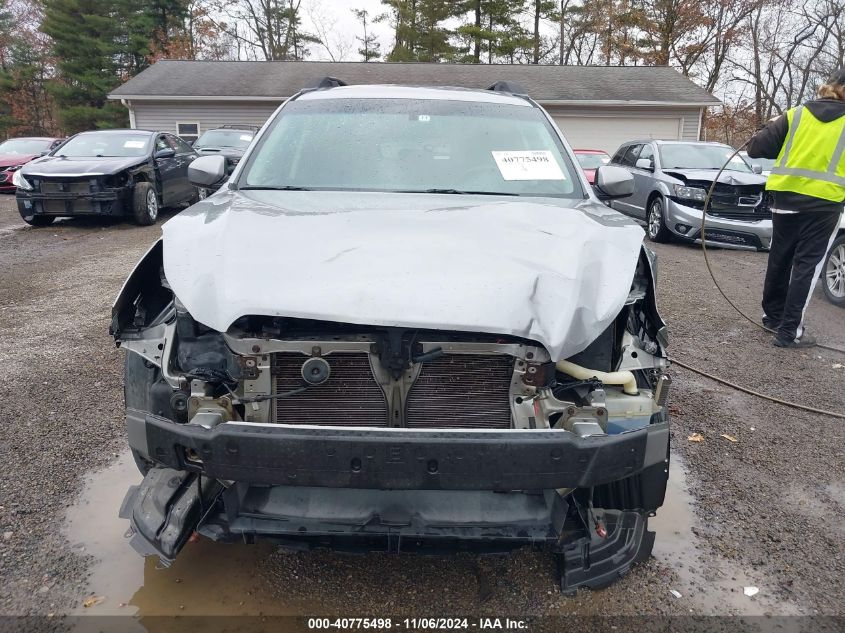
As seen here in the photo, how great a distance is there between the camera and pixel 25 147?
56.9 feet

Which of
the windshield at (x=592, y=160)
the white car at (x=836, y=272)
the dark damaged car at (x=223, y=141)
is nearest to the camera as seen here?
the white car at (x=836, y=272)

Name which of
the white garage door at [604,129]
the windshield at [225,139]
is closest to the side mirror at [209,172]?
the windshield at [225,139]

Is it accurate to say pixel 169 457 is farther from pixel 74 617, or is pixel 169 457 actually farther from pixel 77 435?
pixel 77 435

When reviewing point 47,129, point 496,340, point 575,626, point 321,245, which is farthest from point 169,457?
point 47,129

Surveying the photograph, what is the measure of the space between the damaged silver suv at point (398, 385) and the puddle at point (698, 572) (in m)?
0.21

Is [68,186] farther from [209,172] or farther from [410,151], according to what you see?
[410,151]

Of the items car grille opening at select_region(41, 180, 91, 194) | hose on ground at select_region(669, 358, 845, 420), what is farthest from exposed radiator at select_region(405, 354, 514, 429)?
car grille opening at select_region(41, 180, 91, 194)

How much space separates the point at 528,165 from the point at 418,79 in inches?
855

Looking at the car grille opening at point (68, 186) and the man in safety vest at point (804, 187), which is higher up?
the man in safety vest at point (804, 187)

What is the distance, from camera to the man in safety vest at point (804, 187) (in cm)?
511

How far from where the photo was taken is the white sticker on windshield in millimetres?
3434

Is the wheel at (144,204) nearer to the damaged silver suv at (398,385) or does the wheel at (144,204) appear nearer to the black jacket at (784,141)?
the damaged silver suv at (398,385)

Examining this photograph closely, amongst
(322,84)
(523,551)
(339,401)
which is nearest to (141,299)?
(339,401)

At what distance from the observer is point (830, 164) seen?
5102 mm
